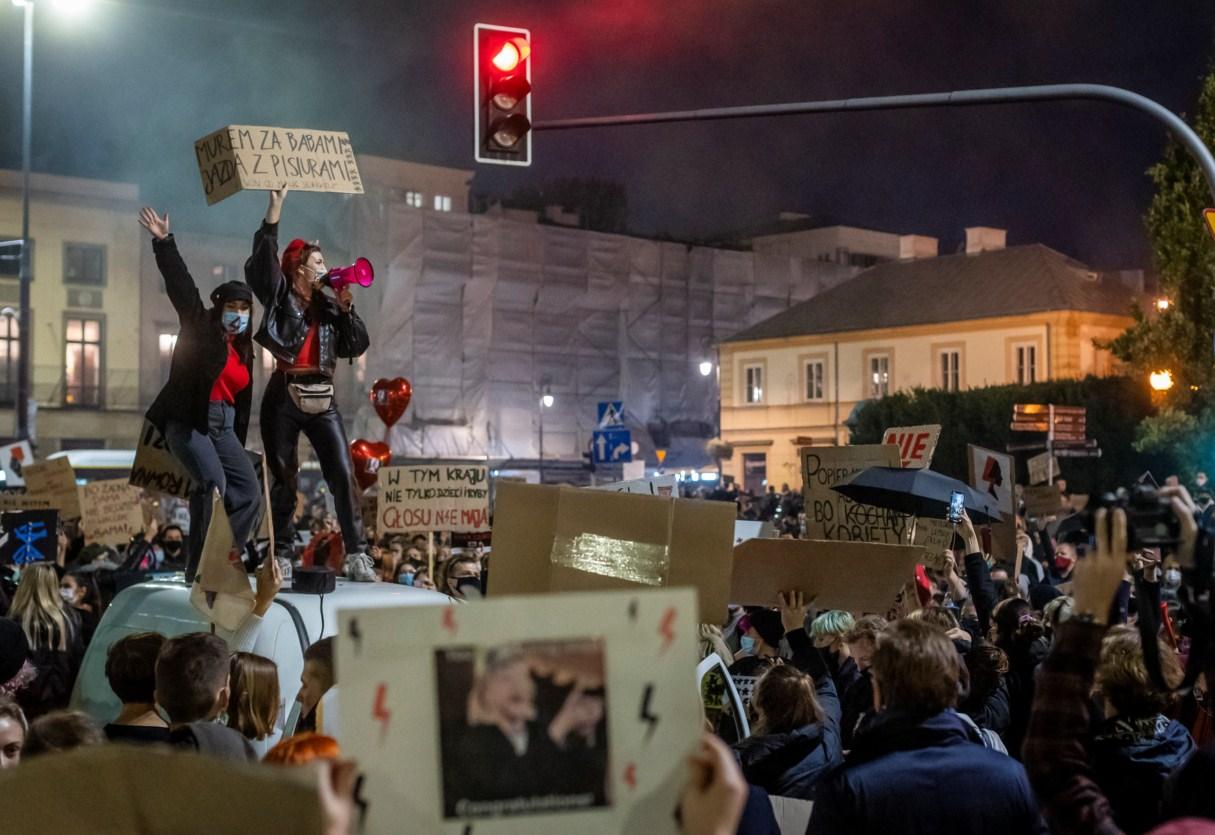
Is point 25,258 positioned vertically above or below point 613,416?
above

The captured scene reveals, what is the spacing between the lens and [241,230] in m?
50.1

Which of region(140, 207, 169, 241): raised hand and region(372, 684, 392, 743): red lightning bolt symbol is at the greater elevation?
region(140, 207, 169, 241): raised hand

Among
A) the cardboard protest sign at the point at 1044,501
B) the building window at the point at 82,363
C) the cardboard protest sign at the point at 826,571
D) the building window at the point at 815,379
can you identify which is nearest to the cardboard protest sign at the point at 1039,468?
the cardboard protest sign at the point at 1044,501

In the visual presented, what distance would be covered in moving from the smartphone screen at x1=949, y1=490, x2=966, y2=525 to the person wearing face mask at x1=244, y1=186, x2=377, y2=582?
10.5 ft

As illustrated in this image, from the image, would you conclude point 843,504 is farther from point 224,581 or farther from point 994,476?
point 224,581

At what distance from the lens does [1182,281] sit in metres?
32.2

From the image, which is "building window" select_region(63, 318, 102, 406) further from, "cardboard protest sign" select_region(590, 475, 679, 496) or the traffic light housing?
"cardboard protest sign" select_region(590, 475, 679, 496)

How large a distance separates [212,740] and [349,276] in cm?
471

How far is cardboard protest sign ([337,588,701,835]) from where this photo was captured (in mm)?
Result: 2164

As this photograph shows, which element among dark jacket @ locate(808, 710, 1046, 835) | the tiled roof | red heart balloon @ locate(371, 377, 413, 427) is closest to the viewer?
dark jacket @ locate(808, 710, 1046, 835)

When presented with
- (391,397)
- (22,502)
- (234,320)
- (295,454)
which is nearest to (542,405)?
(391,397)

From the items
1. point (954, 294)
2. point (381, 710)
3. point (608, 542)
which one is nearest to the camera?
point (381, 710)

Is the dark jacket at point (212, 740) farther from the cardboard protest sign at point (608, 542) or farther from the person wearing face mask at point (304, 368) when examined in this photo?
the person wearing face mask at point (304, 368)

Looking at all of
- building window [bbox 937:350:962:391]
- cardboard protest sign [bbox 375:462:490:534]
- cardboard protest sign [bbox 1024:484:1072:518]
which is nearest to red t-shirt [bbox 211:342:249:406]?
cardboard protest sign [bbox 375:462:490:534]
